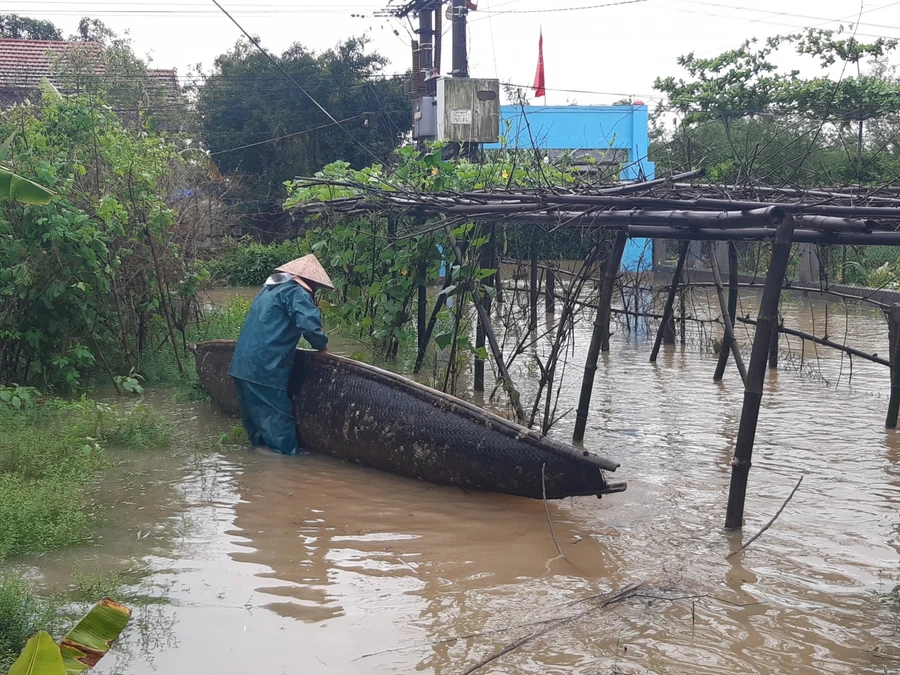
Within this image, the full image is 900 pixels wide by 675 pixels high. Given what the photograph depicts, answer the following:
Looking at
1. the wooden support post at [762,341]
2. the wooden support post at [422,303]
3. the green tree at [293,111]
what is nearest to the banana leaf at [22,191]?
the wooden support post at [762,341]

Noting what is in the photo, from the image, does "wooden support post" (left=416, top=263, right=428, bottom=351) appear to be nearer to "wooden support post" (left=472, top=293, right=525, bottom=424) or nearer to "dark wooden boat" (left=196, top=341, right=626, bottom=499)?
"wooden support post" (left=472, top=293, right=525, bottom=424)

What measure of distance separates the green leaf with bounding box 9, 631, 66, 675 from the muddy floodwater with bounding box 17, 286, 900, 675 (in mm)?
1370

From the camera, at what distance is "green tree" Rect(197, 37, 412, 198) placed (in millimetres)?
26109

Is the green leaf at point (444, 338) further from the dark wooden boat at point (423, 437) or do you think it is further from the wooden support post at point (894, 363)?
the wooden support post at point (894, 363)

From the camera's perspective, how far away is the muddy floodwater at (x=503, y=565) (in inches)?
157

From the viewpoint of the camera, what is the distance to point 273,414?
7.22 meters

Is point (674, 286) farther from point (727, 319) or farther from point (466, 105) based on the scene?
point (466, 105)

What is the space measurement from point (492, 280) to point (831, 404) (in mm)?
3927

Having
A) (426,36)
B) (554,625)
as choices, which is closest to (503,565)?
(554,625)

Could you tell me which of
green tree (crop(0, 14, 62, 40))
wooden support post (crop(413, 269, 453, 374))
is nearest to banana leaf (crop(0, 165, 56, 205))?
wooden support post (crop(413, 269, 453, 374))

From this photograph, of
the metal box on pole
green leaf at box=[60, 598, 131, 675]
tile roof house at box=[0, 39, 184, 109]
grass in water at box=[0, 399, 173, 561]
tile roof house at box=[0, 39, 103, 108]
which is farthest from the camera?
tile roof house at box=[0, 39, 103, 108]

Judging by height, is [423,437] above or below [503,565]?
above

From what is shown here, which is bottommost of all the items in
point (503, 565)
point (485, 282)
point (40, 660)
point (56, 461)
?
point (503, 565)

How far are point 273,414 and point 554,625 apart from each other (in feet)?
12.0
